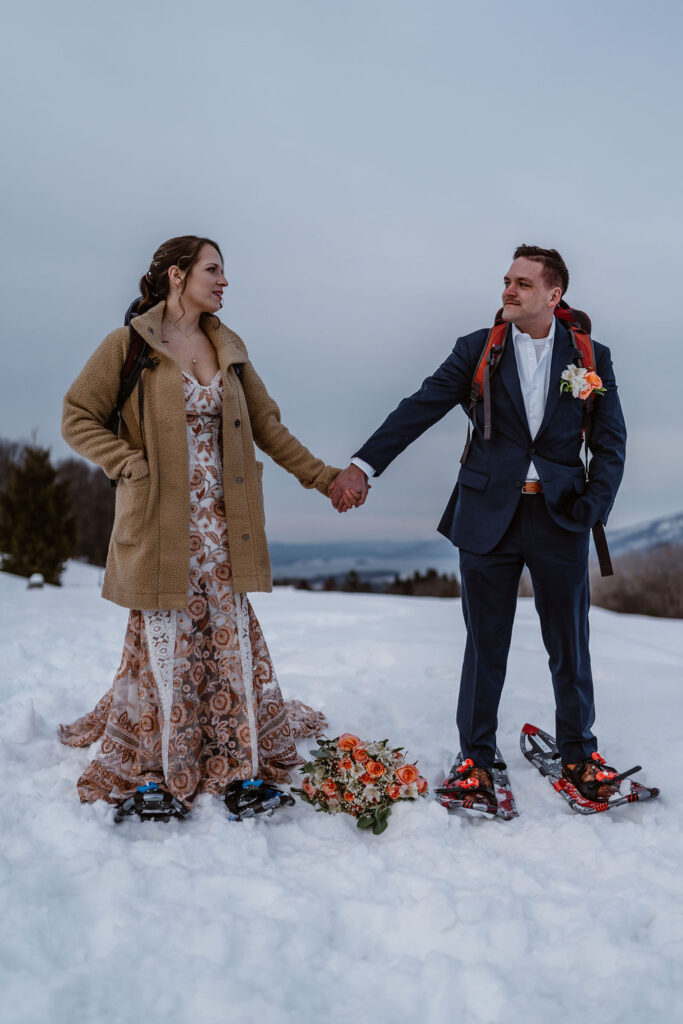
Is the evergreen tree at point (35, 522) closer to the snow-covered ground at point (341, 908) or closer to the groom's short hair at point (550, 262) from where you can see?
the snow-covered ground at point (341, 908)

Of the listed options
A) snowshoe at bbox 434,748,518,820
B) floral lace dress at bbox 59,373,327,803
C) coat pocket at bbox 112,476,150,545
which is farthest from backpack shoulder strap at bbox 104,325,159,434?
snowshoe at bbox 434,748,518,820

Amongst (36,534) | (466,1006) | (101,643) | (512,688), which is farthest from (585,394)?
(36,534)

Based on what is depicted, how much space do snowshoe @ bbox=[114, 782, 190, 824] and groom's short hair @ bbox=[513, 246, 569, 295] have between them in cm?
263

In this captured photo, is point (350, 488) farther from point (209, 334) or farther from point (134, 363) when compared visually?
point (134, 363)

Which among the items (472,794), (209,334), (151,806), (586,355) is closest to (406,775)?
(472,794)

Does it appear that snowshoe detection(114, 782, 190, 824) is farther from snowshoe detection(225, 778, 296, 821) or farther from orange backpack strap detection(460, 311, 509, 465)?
orange backpack strap detection(460, 311, 509, 465)

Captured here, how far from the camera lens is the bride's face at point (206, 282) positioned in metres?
3.16

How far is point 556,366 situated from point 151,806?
8.07 feet

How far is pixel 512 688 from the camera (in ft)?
17.0

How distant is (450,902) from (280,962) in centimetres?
58

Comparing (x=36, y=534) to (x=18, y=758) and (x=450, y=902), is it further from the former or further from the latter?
(x=450, y=902)

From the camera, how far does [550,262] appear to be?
322 centimetres

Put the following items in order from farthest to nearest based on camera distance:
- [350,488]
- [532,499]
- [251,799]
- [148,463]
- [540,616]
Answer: [350,488] < [540,616] < [532,499] < [251,799] < [148,463]

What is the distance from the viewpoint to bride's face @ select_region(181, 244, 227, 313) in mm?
3164
